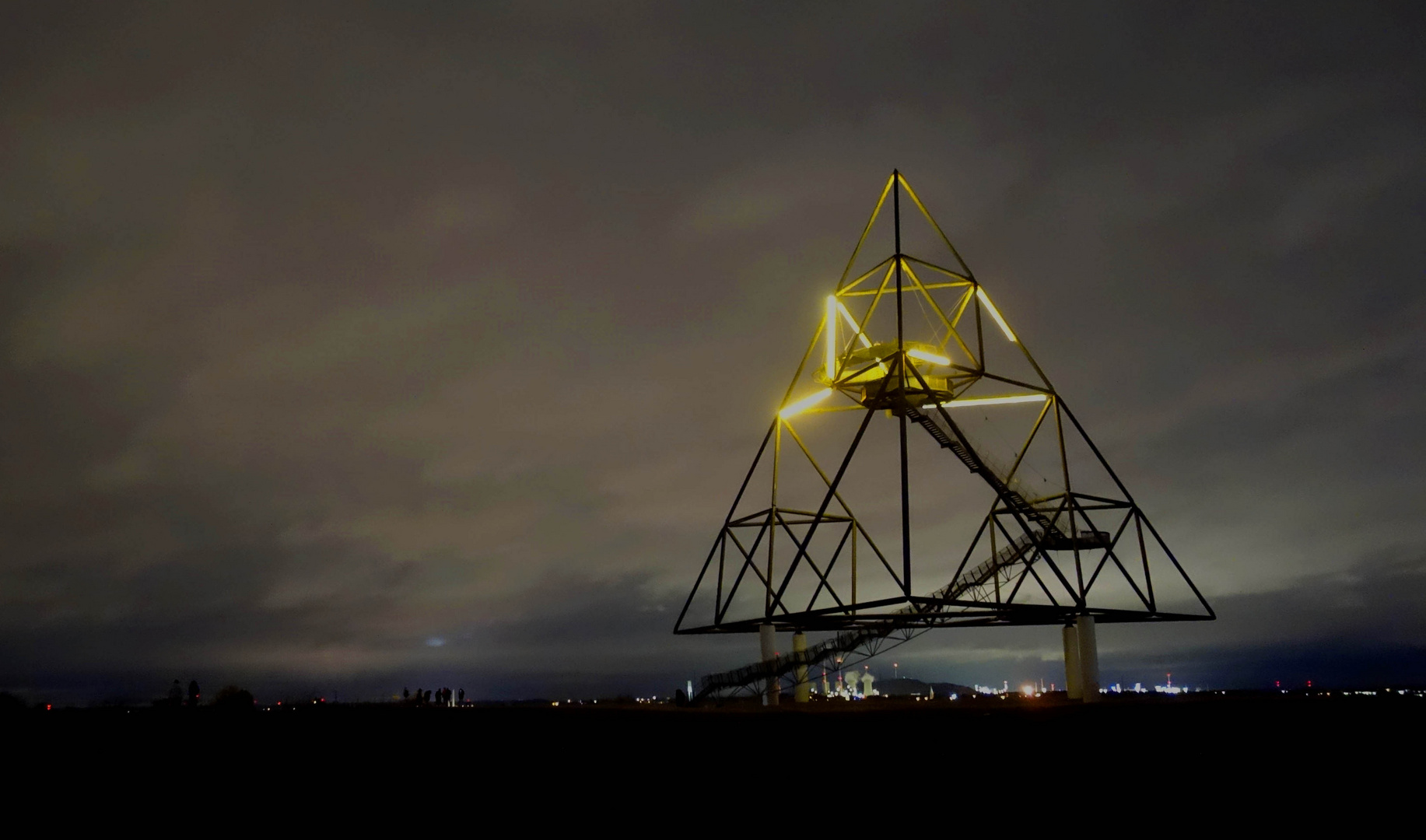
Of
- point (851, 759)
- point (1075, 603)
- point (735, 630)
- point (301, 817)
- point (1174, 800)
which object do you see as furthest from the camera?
point (735, 630)

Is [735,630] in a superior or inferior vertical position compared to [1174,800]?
superior

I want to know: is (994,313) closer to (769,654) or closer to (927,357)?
(927,357)

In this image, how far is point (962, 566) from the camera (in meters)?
39.6

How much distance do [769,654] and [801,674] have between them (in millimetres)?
2949

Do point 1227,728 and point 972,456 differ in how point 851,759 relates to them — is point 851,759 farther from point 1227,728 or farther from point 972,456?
point 972,456

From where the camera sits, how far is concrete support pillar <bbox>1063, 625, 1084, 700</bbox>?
4094cm

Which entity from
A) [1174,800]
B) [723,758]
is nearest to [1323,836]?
[1174,800]

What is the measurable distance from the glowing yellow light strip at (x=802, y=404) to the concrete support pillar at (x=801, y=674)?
10.2 m

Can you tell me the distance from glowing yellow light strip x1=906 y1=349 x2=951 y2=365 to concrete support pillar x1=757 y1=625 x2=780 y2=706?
1294 centimetres

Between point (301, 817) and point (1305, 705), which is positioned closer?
point (301, 817)

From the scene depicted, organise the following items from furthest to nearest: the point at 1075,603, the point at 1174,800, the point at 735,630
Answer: the point at 735,630 < the point at 1075,603 < the point at 1174,800

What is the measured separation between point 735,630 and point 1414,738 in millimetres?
24478

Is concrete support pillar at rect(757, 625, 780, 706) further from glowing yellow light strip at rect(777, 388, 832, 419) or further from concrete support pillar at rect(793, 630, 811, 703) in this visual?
glowing yellow light strip at rect(777, 388, 832, 419)

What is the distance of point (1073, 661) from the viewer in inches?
1630
